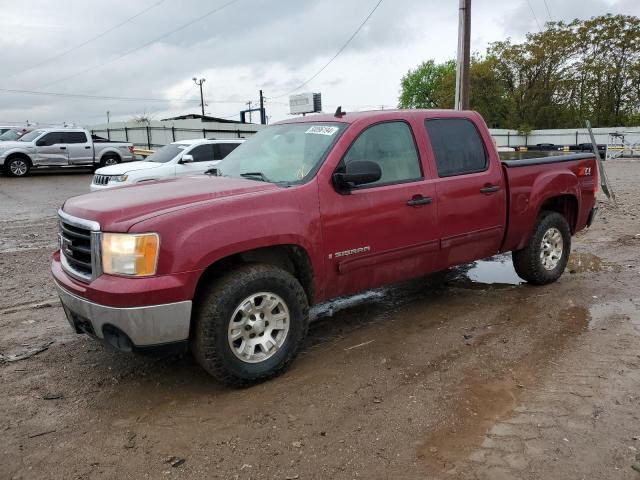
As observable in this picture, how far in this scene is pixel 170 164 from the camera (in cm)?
1305

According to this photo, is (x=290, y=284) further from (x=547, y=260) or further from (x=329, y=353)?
(x=547, y=260)

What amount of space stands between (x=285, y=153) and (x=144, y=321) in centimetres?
188

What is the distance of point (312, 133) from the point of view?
175 inches

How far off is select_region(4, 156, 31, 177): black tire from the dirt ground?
55.5ft

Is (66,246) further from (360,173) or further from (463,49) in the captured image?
(463,49)

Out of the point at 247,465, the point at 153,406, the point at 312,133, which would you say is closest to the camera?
the point at 247,465

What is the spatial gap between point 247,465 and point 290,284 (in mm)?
1253

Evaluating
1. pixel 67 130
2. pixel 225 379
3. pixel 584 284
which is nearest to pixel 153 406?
pixel 225 379

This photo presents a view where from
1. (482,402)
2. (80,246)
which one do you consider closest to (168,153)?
(80,246)

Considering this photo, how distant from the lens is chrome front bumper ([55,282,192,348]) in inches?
126

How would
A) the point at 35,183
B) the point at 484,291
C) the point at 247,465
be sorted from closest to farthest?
1. the point at 247,465
2. the point at 484,291
3. the point at 35,183

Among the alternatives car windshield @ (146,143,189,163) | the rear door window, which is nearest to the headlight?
car windshield @ (146,143,189,163)

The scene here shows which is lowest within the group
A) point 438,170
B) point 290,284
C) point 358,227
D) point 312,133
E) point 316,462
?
point 316,462

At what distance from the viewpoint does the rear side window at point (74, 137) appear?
21.4 m
